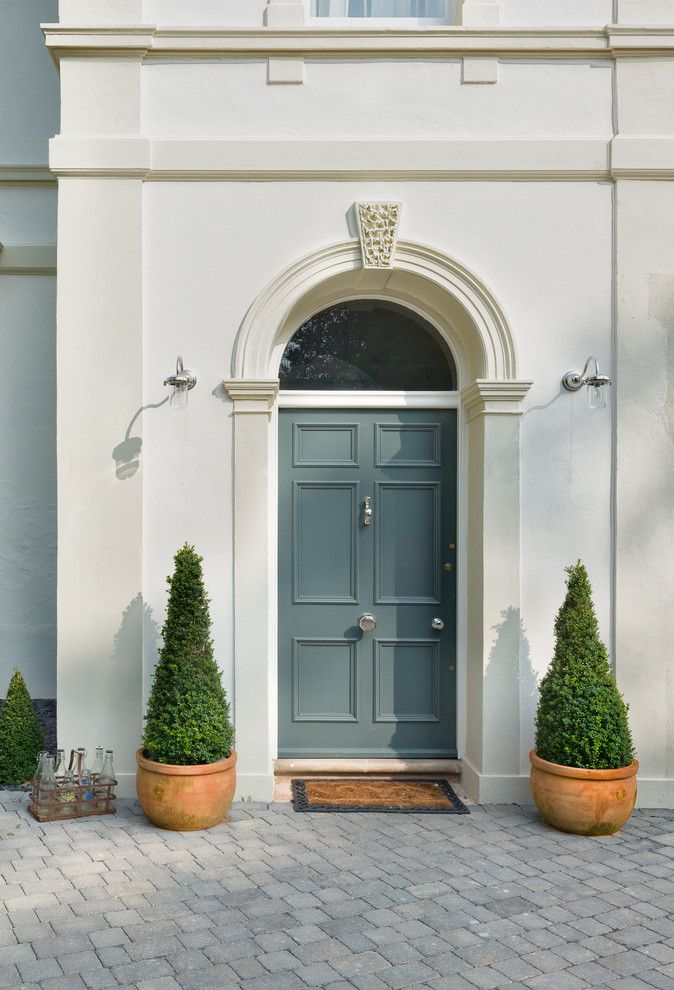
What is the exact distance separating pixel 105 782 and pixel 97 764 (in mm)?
199

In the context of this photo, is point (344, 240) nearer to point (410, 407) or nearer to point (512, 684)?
point (410, 407)

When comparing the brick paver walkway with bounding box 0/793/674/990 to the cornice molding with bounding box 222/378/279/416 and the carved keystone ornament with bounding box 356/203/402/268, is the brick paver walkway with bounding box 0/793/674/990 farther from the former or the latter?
the carved keystone ornament with bounding box 356/203/402/268

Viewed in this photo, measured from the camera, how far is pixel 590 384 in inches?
208

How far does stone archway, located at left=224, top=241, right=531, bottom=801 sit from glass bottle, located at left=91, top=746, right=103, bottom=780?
2.87 ft

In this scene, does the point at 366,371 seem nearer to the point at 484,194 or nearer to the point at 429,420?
the point at 429,420

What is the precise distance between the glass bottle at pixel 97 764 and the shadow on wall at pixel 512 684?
250 centimetres

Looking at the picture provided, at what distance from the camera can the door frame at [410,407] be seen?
571 cm

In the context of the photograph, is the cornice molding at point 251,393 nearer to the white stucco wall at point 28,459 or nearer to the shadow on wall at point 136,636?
the shadow on wall at point 136,636

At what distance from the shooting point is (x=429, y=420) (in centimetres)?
583

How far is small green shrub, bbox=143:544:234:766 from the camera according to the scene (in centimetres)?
466

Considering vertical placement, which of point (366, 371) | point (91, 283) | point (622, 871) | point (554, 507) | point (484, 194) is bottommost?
point (622, 871)

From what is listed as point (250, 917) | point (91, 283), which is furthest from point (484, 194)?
point (250, 917)

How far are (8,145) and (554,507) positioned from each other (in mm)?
Result: 5192

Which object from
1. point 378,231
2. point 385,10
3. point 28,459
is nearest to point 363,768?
point 28,459
